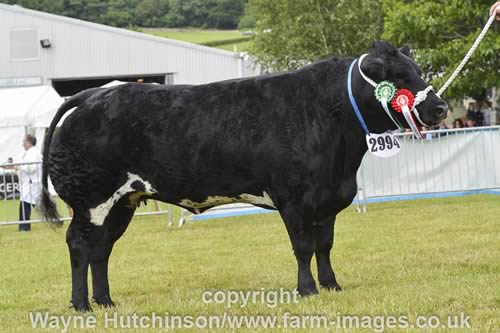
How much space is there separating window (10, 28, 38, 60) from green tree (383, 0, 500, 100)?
23381mm

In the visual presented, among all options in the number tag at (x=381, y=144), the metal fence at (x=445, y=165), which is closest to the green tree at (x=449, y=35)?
the metal fence at (x=445, y=165)

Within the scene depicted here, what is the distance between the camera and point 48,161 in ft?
23.4

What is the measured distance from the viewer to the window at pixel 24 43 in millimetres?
40188

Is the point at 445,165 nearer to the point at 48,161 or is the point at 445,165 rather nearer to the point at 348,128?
the point at 348,128

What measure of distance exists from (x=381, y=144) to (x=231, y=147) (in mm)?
1211

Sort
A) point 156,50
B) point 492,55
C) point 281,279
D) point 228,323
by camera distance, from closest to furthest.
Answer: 1. point 228,323
2. point 281,279
3. point 492,55
4. point 156,50

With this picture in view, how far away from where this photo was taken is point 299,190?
6625 millimetres

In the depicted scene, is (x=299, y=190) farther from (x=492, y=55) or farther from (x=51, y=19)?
(x=51, y=19)

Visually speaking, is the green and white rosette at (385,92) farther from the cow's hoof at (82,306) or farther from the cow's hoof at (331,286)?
the cow's hoof at (82,306)

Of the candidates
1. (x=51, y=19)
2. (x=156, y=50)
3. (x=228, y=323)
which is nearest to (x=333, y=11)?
(x=156, y=50)

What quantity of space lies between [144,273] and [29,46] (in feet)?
109

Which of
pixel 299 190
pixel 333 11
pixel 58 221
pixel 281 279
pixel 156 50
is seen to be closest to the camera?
pixel 299 190

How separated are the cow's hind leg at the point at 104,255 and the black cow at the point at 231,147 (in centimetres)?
2

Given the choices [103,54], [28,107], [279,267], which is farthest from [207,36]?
[279,267]
